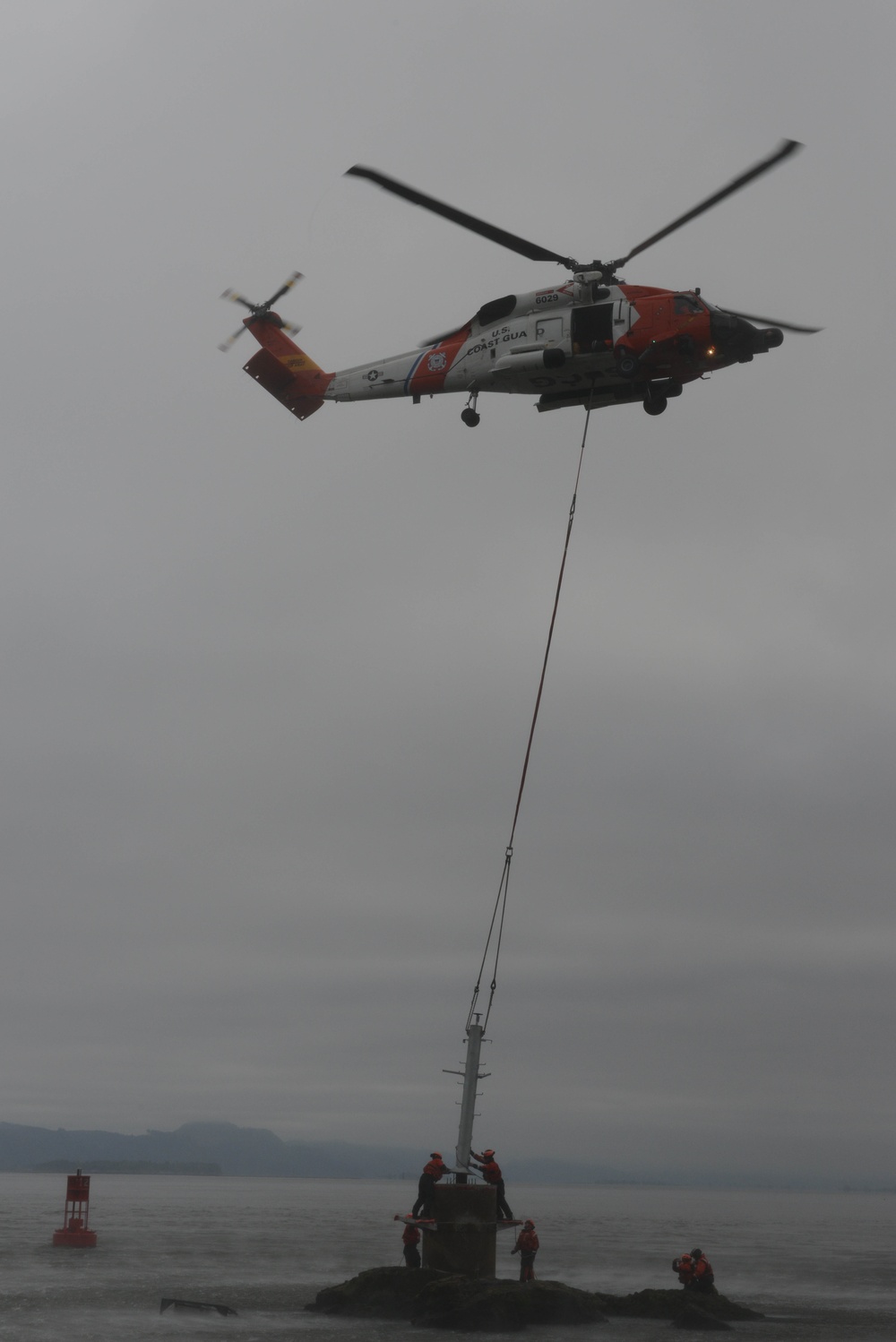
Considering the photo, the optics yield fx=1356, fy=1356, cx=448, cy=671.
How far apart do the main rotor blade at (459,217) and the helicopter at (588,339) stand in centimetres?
1

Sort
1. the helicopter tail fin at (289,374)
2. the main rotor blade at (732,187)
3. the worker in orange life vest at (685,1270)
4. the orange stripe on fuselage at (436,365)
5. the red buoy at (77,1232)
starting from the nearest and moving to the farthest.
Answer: the main rotor blade at (732,187), the worker in orange life vest at (685,1270), the orange stripe on fuselage at (436,365), the helicopter tail fin at (289,374), the red buoy at (77,1232)

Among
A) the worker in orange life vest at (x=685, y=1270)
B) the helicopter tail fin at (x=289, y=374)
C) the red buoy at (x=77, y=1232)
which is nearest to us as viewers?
the worker in orange life vest at (x=685, y=1270)

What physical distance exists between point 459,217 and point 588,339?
2.48 metres

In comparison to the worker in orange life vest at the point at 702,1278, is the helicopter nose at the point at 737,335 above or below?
above

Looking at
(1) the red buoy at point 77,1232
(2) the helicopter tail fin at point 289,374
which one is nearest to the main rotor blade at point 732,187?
(2) the helicopter tail fin at point 289,374

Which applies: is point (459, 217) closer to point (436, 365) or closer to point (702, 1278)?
point (436, 365)

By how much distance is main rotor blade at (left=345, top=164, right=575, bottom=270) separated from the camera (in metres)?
18.0

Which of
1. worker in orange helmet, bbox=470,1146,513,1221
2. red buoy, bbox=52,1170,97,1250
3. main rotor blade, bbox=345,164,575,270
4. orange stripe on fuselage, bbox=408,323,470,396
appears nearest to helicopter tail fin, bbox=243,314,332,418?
orange stripe on fuselage, bbox=408,323,470,396

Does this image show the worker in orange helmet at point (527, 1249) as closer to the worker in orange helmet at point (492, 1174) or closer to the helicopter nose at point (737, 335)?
the worker in orange helmet at point (492, 1174)

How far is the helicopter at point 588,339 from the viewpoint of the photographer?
61.3 ft

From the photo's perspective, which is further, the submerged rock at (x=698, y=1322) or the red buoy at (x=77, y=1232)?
the red buoy at (x=77, y=1232)

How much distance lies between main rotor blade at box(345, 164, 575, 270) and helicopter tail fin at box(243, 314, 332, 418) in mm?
6472

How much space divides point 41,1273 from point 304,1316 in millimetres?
8082

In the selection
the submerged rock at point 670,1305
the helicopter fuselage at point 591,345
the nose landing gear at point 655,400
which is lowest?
the submerged rock at point 670,1305
